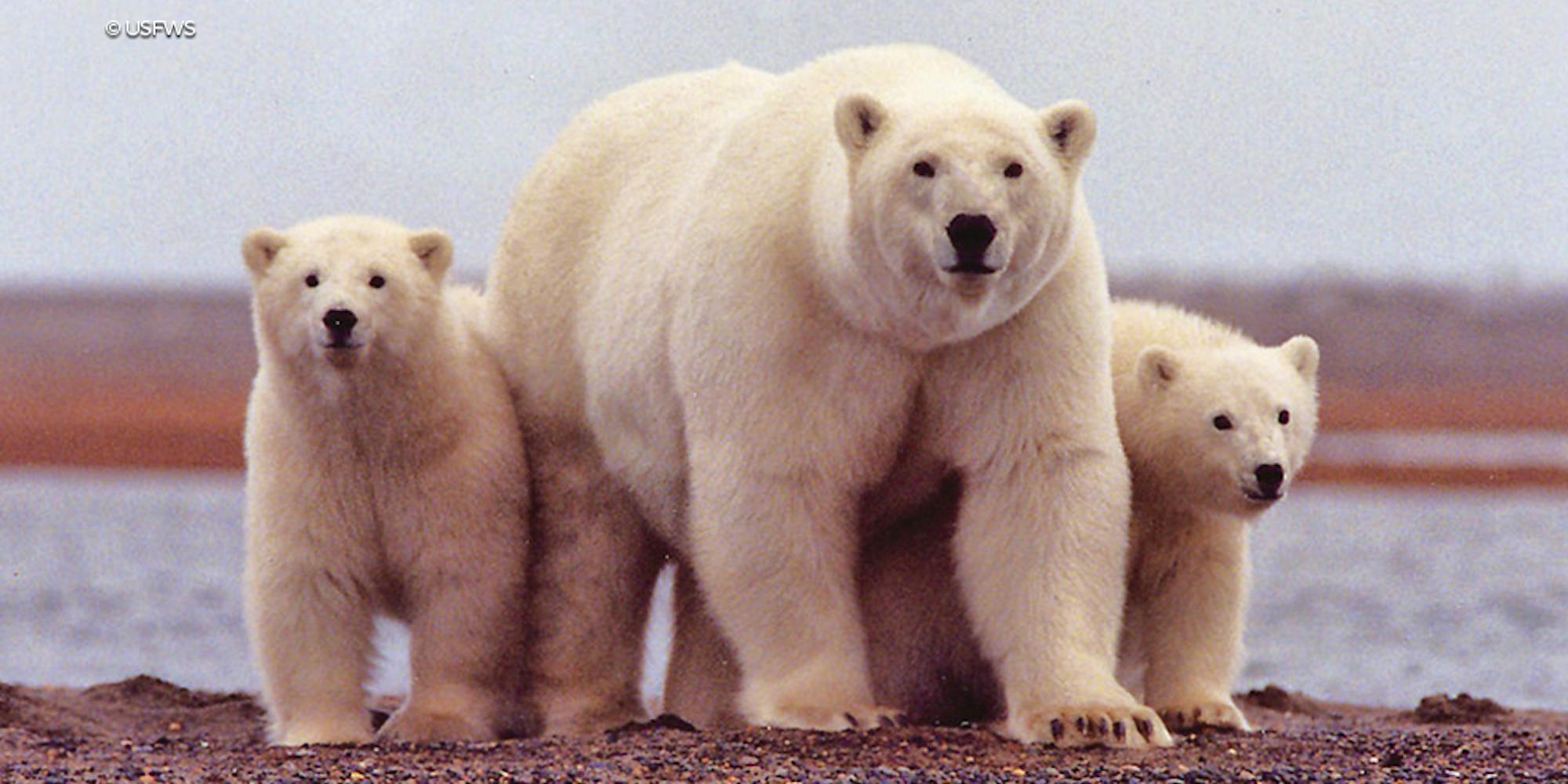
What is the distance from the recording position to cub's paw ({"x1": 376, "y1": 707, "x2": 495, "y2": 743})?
7785 millimetres

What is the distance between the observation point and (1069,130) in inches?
265

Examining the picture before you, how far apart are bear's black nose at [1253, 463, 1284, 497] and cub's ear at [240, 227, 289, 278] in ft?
11.0

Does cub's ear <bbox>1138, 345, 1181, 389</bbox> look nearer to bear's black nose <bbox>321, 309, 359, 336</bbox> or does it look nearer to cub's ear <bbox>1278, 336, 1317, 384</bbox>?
cub's ear <bbox>1278, 336, 1317, 384</bbox>

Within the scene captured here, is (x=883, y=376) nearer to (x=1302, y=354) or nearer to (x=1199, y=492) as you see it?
(x=1199, y=492)

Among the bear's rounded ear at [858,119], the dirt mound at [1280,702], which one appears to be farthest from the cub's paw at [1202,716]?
the dirt mound at [1280,702]

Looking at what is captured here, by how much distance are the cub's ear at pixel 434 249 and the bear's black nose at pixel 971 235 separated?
2.35 meters

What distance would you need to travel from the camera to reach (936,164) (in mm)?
6453

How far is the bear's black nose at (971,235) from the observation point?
630 cm

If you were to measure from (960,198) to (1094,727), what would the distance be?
1674 mm

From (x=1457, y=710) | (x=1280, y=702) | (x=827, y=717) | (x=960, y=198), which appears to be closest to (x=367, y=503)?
(x=827, y=717)

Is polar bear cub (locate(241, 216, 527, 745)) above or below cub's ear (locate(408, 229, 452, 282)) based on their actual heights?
below

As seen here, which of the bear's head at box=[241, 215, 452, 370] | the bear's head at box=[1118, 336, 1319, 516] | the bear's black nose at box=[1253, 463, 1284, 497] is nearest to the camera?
the bear's black nose at box=[1253, 463, 1284, 497]

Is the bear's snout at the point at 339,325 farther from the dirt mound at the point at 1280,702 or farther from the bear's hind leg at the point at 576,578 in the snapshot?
the dirt mound at the point at 1280,702

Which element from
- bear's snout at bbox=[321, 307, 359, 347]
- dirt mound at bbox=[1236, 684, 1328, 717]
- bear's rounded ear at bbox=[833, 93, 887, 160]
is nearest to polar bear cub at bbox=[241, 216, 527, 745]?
bear's snout at bbox=[321, 307, 359, 347]
